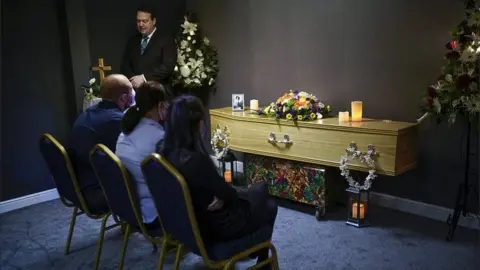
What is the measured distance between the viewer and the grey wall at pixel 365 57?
3.02 metres

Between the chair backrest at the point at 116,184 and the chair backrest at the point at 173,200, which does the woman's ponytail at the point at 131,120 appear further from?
the chair backrest at the point at 173,200

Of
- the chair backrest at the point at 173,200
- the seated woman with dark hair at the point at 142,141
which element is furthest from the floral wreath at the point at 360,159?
the chair backrest at the point at 173,200

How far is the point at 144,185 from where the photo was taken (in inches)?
84.2

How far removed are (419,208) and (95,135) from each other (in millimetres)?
2274

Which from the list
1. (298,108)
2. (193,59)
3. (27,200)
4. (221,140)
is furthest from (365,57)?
(27,200)

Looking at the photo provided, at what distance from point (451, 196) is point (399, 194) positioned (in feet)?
1.19

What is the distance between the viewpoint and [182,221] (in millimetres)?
1808

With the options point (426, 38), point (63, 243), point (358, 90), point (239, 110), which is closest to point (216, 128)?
point (239, 110)

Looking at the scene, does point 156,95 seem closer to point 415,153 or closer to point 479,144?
point 415,153

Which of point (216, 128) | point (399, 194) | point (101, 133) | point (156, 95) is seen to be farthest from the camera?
point (216, 128)

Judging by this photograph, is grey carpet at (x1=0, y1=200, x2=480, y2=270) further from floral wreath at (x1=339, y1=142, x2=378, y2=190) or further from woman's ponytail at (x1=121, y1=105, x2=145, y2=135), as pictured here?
woman's ponytail at (x1=121, y1=105, x2=145, y2=135)

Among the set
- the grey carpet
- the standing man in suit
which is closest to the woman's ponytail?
the grey carpet

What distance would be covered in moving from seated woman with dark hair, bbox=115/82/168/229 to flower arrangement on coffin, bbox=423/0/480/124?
5.45ft

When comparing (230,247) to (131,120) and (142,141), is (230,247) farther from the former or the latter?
(131,120)
